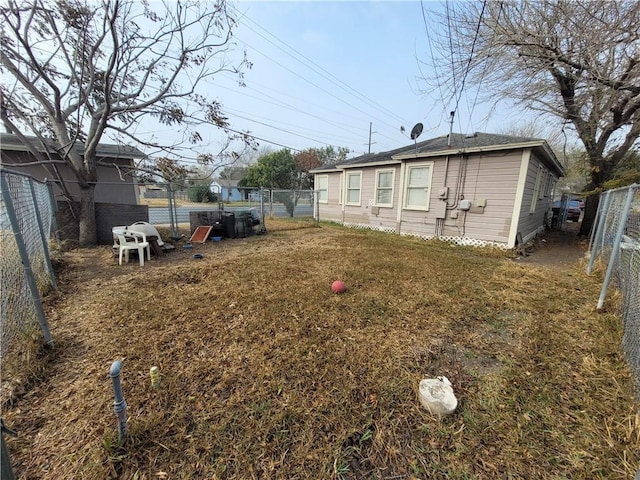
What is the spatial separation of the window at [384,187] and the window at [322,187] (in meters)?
3.40

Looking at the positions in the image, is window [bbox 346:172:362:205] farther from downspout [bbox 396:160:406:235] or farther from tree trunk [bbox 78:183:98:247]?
tree trunk [bbox 78:183:98:247]

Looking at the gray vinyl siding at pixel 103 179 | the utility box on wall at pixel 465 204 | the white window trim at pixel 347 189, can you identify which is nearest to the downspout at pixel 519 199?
the utility box on wall at pixel 465 204

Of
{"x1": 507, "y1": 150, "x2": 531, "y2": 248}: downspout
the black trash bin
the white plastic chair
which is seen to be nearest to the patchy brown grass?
the white plastic chair

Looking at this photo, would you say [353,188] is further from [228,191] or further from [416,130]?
[228,191]

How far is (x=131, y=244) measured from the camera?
514 centimetres

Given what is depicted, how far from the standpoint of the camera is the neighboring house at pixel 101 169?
751 cm

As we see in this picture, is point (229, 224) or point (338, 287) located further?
point (229, 224)

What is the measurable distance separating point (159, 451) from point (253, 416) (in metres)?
0.53

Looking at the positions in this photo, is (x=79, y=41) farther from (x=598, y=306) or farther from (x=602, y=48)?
(x=602, y=48)

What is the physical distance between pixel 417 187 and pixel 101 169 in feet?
36.2

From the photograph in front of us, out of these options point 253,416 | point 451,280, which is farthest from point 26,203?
point 451,280

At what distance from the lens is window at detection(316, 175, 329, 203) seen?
1268cm

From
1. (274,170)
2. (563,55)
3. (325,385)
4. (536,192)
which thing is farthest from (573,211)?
(274,170)

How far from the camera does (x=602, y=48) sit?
5566 mm
